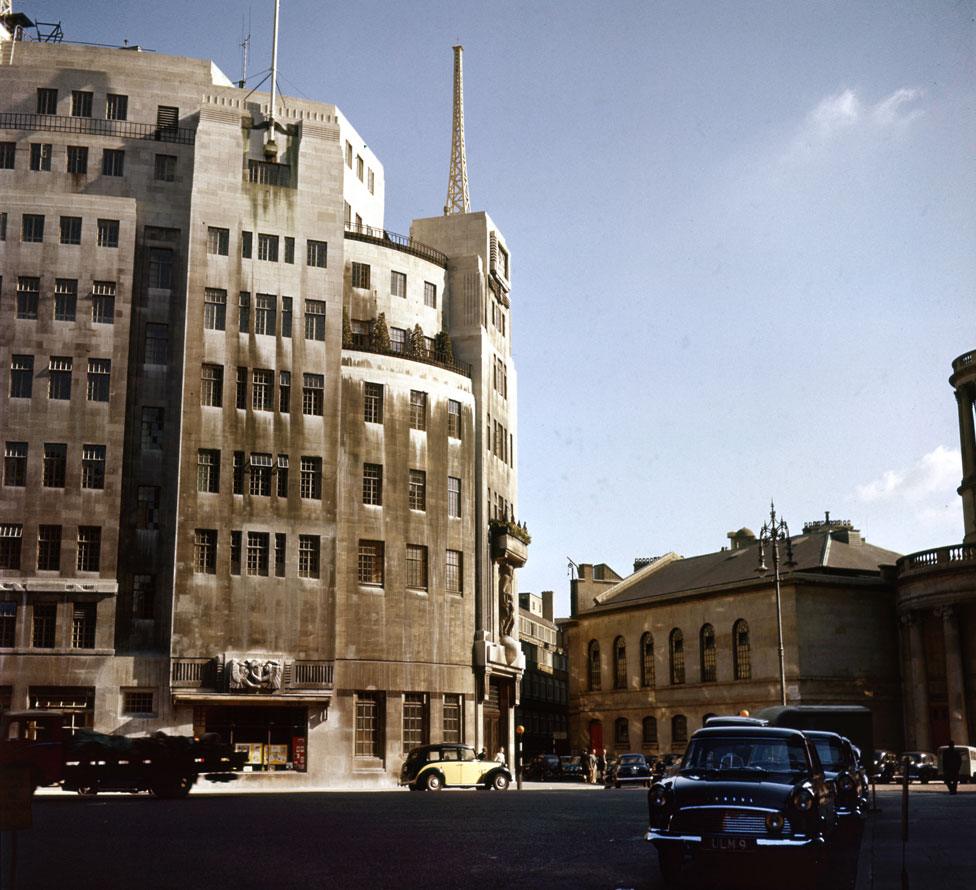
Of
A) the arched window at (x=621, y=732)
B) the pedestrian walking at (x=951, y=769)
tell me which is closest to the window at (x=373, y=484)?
the pedestrian walking at (x=951, y=769)

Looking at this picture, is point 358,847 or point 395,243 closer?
point 358,847

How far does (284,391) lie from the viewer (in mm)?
55406

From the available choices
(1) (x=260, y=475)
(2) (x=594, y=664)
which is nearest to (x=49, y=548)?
(1) (x=260, y=475)

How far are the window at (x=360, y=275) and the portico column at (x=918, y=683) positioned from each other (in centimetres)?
3629

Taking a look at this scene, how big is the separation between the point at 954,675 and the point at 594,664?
27839mm

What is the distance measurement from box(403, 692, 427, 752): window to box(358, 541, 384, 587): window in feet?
17.5

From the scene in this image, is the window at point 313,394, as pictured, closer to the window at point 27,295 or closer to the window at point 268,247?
the window at point 268,247

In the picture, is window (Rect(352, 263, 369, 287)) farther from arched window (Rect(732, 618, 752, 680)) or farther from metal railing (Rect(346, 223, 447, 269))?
arched window (Rect(732, 618, 752, 680))

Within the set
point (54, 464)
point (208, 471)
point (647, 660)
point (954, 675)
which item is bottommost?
point (954, 675)

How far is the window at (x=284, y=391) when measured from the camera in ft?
181

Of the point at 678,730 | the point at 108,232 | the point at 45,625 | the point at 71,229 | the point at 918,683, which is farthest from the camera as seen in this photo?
the point at 678,730

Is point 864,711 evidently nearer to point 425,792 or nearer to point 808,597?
point 425,792

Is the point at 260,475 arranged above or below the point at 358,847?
above

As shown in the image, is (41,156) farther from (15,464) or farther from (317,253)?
(15,464)
